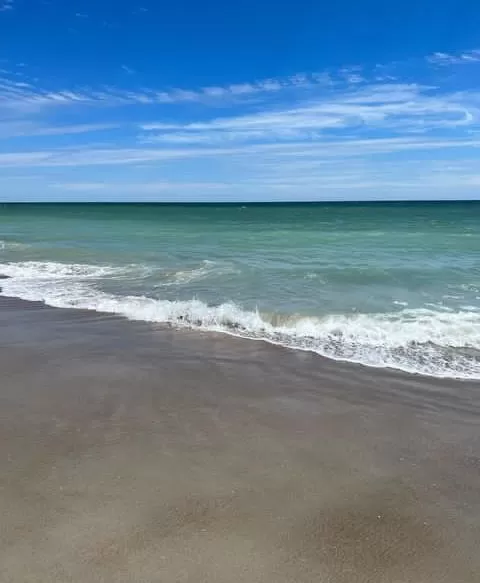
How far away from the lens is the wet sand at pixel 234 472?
3.51 metres

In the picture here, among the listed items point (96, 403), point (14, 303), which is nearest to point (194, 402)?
point (96, 403)

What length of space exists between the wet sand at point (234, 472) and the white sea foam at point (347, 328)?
742 millimetres

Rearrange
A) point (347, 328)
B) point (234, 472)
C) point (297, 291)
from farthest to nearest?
point (297, 291) < point (347, 328) < point (234, 472)

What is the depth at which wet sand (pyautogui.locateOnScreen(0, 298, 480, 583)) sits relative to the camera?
3.51 meters

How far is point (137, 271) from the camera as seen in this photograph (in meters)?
16.7

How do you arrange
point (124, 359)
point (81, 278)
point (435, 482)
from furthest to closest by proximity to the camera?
point (81, 278) < point (124, 359) < point (435, 482)

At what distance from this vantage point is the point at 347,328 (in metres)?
9.33

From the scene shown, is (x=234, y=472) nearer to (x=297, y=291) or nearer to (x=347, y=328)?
(x=347, y=328)

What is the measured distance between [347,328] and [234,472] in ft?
17.2

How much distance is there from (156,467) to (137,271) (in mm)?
12572

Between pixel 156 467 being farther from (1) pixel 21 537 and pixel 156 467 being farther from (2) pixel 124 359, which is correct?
(2) pixel 124 359

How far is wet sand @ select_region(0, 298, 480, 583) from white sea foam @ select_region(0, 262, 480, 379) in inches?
29.2

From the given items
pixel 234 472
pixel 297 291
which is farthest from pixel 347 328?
pixel 234 472

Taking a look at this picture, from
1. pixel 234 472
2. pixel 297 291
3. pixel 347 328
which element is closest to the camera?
pixel 234 472
